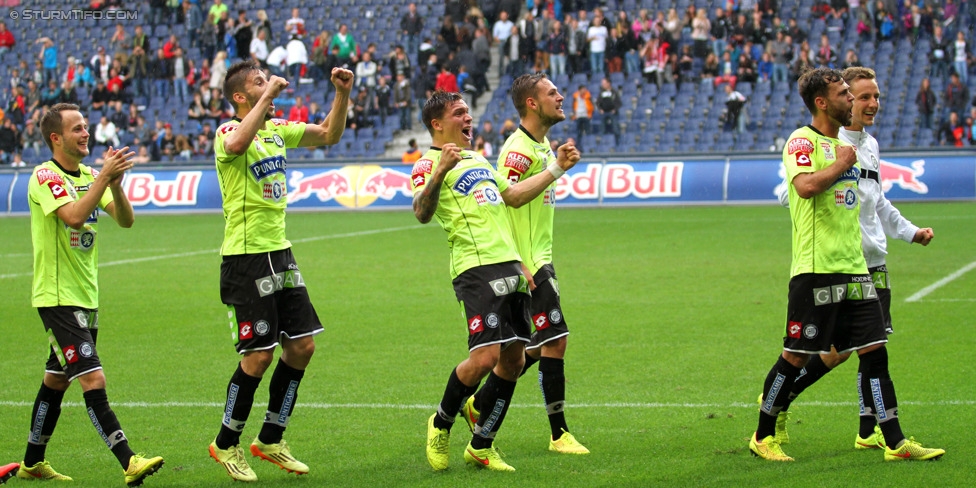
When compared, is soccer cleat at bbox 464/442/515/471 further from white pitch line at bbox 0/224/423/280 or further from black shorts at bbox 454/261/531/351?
Result: white pitch line at bbox 0/224/423/280

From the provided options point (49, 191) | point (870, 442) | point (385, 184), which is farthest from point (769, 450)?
point (385, 184)

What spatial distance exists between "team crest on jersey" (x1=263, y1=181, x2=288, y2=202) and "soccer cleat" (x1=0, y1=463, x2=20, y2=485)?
2.03m

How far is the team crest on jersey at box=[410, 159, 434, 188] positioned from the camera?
21.6 feet

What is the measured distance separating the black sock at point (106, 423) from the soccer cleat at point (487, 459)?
6.00 ft

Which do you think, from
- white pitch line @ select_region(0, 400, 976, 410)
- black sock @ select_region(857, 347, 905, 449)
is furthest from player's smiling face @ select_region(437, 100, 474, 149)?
black sock @ select_region(857, 347, 905, 449)

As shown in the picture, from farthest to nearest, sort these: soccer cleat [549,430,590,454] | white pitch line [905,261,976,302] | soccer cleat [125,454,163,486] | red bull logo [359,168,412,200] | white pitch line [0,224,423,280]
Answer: red bull logo [359,168,412,200]
white pitch line [0,224,423,280]
white pitch line [905,261,976,302]
soccer cleat [549,430,590,454]
soccer cleat [125,454,163,486]

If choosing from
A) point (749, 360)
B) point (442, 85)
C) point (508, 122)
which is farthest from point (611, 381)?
point (442, 85)

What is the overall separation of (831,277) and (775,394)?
72 centimetres

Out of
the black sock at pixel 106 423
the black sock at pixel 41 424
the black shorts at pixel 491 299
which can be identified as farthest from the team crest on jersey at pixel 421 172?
the black sock at pixel 41 424

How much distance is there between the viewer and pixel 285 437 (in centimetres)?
754

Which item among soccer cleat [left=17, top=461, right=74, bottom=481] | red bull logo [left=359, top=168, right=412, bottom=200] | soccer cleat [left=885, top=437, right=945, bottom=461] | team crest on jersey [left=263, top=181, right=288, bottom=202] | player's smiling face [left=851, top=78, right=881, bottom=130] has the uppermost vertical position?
player's smiling face [left=851, top=78, right=881, bottom=130]

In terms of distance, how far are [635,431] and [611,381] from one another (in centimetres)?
167

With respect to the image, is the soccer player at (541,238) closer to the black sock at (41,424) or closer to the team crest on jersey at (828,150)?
the team crest on jersey at (828,150)

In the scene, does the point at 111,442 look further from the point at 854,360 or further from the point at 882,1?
the point at 882,1
